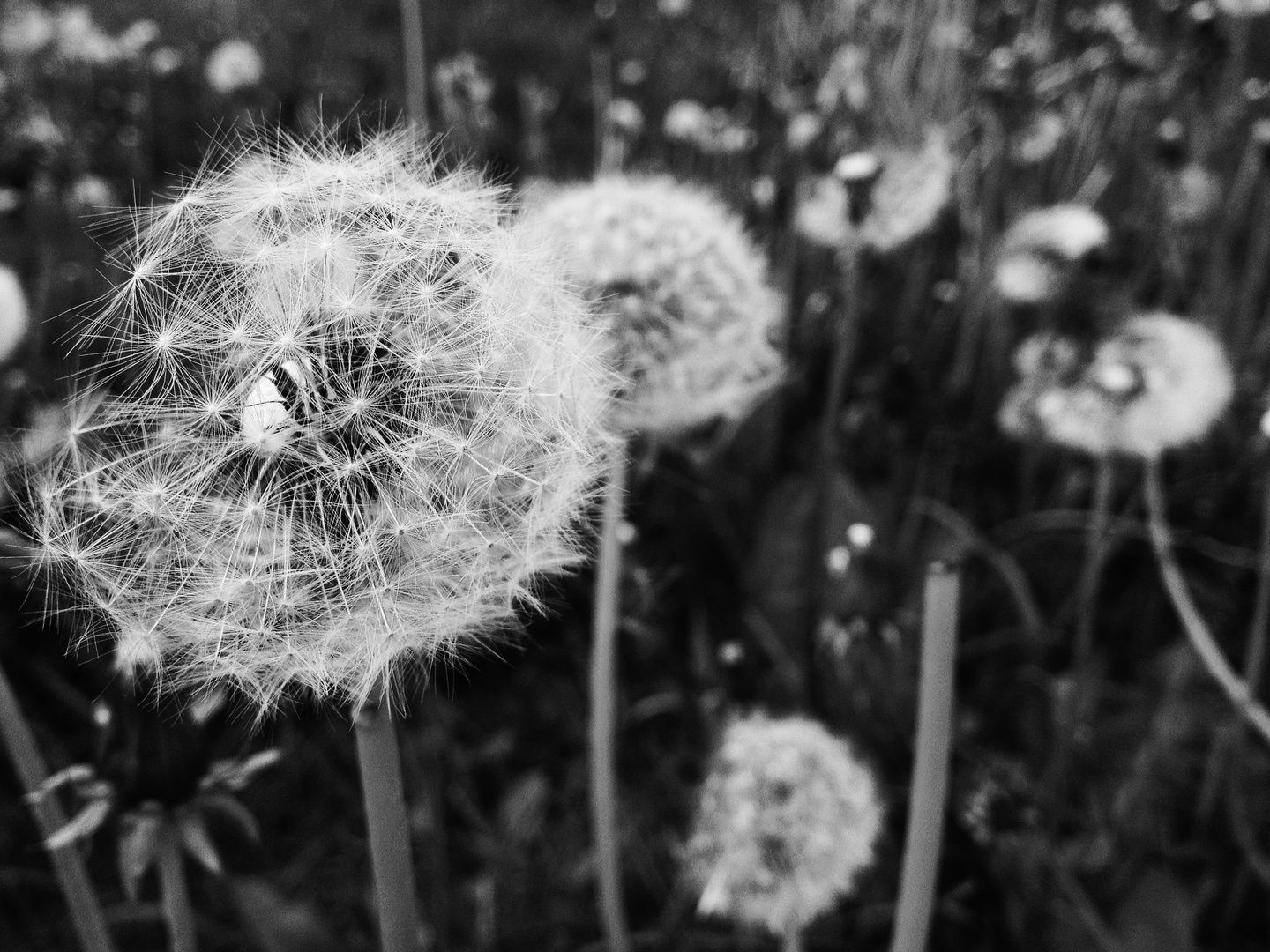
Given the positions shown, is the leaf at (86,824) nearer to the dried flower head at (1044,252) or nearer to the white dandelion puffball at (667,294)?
the white dandelion puffball at (667,294)

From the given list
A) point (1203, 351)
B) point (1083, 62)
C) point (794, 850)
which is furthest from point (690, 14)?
point (794, 850)

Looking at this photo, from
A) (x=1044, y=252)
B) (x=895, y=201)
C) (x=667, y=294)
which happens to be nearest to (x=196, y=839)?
(x=667, y=294)

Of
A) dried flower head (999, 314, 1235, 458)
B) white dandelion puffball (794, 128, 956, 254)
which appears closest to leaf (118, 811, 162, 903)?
dried flower head (999, 314, 1235, 458)

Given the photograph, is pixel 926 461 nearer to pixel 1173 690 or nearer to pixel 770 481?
pixel 770 481

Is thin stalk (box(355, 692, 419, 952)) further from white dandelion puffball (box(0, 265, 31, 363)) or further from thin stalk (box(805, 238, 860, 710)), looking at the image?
thin stalk (box(805, 238, 860, 710))

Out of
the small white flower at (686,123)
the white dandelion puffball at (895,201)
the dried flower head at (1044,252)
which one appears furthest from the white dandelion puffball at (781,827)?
the small white flower at (686,123)
